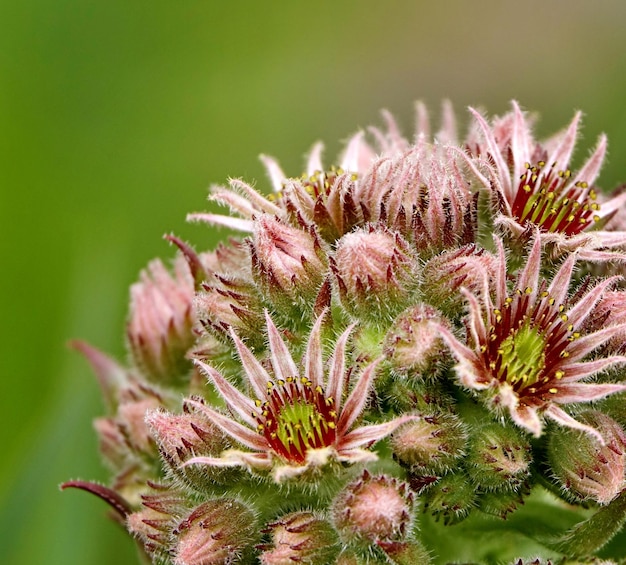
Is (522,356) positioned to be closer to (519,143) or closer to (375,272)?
(375,272)

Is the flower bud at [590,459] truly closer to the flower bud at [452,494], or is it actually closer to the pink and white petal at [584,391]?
the pink and white petal at [584,391]

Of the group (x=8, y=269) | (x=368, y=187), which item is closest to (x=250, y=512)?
(x=368, y=187)

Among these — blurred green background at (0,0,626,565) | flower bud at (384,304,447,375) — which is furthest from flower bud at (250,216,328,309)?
blurred green background at (0,0,626,565)

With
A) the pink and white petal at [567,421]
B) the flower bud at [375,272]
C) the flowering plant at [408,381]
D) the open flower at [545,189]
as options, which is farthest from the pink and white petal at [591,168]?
the pink and white petal at [567,421]

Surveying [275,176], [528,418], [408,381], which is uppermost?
[275,176]

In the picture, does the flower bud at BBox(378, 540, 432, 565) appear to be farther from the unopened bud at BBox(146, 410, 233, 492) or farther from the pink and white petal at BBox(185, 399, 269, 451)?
the unopened bud at BBox(146, 410, 233, 492)

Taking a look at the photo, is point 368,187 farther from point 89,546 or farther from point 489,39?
point 489,39

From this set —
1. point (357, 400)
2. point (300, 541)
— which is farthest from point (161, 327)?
point (300, 541)
